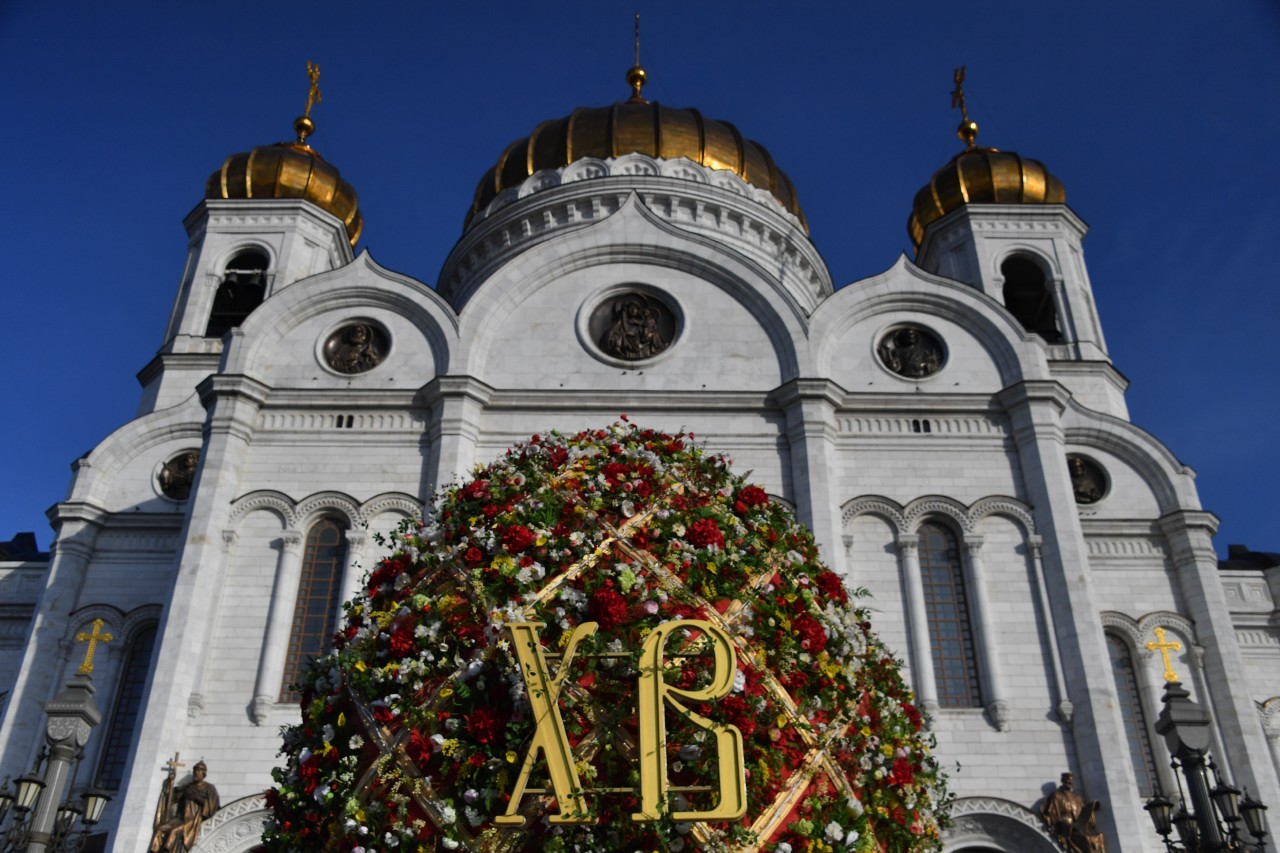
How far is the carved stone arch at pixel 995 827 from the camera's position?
658 inches

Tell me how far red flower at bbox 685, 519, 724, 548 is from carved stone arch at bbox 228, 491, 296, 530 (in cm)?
1413

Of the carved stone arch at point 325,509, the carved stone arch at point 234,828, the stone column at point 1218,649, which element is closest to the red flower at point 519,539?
the carved stone arch at point 234,828

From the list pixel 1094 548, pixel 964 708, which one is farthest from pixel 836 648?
pixel 1094 548

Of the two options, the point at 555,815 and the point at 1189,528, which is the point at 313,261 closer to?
the point at 1189,528

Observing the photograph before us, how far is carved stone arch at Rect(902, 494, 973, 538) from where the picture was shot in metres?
19.6

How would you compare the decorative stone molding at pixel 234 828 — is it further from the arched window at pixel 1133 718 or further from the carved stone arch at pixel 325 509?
the arched window at pixel 1133 718

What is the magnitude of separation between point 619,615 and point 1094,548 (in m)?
18.5

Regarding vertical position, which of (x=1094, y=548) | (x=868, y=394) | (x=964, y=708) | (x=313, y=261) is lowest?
(x=964, y=708)

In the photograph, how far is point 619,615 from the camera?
247 inches

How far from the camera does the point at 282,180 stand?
3025 cm

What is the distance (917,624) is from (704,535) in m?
12.7

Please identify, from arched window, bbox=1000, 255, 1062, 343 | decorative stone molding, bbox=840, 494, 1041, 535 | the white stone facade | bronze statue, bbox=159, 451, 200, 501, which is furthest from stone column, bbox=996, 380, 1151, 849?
bronze statue, bbox=159, 451, 200, 501

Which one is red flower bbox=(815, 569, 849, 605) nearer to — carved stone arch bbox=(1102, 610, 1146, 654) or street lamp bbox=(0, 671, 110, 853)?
street lamp bbox=(0, 671, 110, 853)

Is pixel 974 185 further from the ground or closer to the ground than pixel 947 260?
further from the ground
